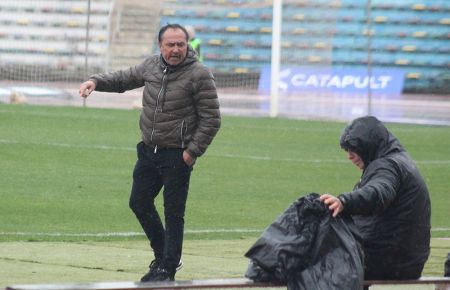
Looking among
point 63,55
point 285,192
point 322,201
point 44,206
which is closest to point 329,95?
point 63,55

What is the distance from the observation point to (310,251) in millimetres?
7242

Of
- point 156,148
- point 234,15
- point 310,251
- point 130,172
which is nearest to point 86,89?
point 156,148

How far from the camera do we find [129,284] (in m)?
7.09

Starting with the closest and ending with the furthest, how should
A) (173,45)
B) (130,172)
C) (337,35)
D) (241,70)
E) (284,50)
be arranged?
(173,45) → (130,172) → (284,50) → (241,70) → (337,35)

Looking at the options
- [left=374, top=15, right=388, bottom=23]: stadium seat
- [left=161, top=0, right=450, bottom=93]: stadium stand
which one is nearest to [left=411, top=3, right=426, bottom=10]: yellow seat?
[left=161, top=0, right=450, bottom=93]: stadium stand

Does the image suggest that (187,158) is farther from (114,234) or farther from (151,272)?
(114,234)

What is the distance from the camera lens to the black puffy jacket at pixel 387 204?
7.39 meters

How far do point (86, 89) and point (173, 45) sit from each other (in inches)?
27.0

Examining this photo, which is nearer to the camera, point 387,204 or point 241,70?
point 387,204

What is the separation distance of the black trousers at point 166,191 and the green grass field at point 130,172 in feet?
2.13

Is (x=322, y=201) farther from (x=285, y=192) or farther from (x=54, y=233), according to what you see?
(x=285, y=192)

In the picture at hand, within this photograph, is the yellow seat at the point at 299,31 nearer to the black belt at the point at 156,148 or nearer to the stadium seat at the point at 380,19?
the stadium seat at the point at 380,19

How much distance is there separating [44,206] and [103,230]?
170cm

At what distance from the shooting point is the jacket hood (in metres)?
7.50
